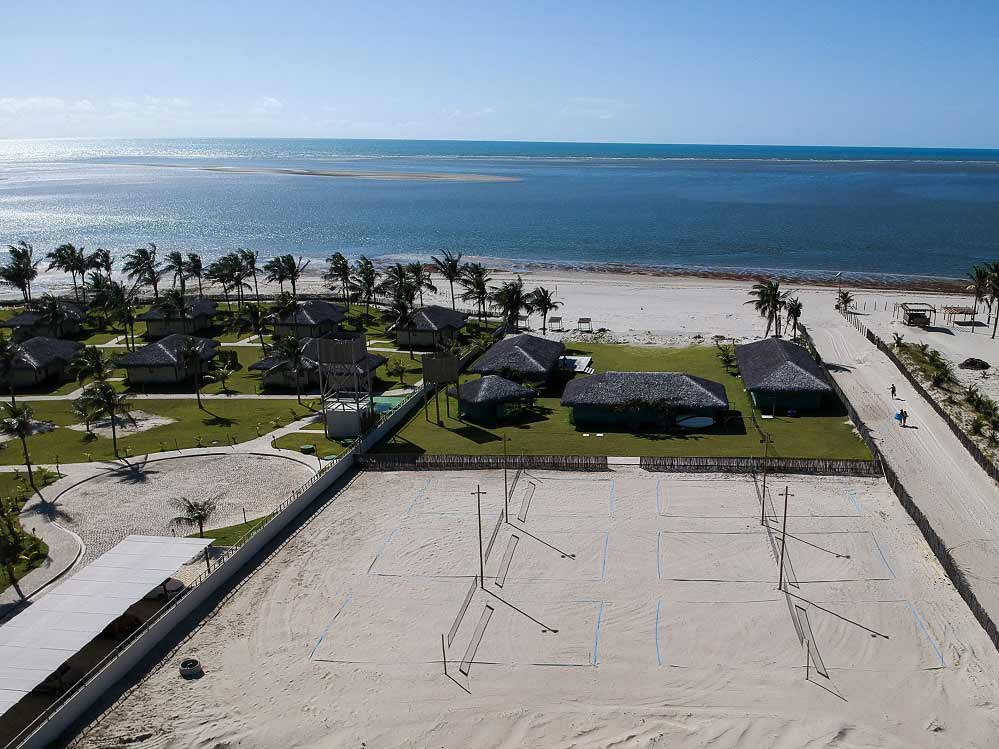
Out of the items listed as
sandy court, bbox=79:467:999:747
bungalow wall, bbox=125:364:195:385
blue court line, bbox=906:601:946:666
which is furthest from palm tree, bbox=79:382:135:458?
blue court line, bbox=906:601:946:666


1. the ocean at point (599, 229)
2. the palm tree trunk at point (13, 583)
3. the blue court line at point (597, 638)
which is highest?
the ocean at point (599, 229)

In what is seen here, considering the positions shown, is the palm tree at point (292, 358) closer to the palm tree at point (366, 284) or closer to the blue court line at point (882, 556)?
the palm tree at point (366, 284)

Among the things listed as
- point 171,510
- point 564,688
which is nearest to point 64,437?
point 171,510

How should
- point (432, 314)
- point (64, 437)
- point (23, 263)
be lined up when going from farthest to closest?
point (23, 263)
point (432, 314)
point (64, 437)

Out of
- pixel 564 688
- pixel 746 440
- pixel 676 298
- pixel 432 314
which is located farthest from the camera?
pixel 676 298

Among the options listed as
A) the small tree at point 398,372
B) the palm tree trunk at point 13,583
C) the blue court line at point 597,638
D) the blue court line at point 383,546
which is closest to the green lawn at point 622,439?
the small tree at point 398,372

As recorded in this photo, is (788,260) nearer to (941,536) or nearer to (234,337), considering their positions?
(234,337)
